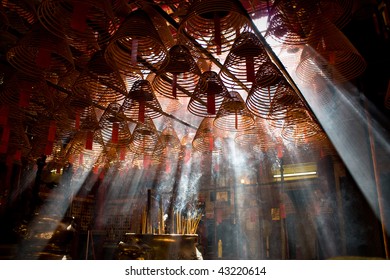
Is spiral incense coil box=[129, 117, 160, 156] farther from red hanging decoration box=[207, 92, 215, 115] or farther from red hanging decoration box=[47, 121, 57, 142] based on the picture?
red hanging decoration box=[207, 92, 215, 115]

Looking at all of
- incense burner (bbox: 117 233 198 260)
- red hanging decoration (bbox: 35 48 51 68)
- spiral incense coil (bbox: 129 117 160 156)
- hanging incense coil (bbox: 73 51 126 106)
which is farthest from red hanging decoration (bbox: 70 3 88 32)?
incense burner (bbox: 117 233 198 260)

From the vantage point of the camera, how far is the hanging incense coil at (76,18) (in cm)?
142

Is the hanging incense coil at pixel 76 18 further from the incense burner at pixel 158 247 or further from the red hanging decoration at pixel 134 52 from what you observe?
the incense burner at pixel 158 247

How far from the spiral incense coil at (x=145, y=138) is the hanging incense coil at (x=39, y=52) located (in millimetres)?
1127

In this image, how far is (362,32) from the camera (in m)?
3.11

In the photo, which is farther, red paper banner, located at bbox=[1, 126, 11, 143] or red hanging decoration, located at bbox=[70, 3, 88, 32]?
red paper banner, located at bbox=[1, 126, 11, 143]

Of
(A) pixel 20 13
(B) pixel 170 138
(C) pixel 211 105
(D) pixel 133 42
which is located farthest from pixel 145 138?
(D) pixel 133 42

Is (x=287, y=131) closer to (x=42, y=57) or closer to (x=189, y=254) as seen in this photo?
(x=189, y=254)

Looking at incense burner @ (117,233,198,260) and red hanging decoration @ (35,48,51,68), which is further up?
red hanging decoration @ (35,48,51,68)

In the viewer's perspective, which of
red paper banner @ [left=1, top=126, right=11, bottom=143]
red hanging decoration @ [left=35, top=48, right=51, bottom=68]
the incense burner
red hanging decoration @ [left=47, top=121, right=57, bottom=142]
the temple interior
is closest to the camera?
red hanging decoration @ [left=35, top=48, right=51, bottom=68]

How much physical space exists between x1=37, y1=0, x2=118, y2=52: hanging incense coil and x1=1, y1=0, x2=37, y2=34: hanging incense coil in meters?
0.41

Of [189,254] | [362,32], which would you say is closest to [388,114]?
[362,32]

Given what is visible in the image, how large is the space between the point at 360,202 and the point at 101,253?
260 inches

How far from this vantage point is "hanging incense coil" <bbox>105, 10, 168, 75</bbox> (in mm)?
1644
